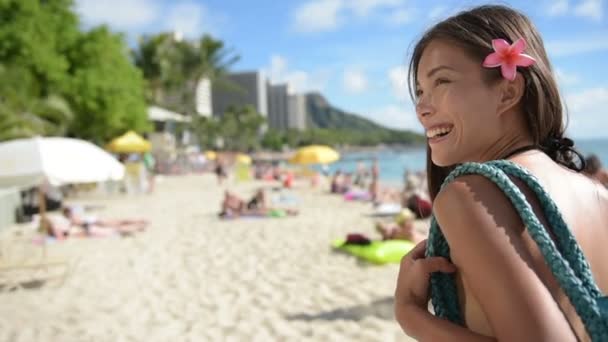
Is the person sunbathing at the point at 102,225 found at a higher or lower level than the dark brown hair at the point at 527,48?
lower

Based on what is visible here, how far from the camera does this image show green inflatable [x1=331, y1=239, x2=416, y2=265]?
23.8ft

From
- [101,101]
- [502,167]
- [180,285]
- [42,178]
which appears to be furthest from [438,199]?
[101,101]

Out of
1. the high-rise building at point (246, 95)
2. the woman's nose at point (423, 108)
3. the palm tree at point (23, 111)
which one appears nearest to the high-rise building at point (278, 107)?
the high-rise building at point (246, 95)

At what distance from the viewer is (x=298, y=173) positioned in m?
23.9

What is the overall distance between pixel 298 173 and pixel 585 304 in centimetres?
2320

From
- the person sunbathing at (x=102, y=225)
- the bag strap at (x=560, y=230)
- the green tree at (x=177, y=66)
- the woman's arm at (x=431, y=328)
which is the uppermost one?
the green tree at (x=177, y=66)

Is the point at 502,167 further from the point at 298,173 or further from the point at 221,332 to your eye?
the point at 298,173

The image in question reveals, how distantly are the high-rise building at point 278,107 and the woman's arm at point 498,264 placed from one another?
441ft

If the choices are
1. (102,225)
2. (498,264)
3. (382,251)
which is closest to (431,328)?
(498,264)

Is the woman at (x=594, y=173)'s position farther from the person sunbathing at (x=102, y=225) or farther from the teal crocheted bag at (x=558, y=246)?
the person sunbathing at (x=102, y=225)

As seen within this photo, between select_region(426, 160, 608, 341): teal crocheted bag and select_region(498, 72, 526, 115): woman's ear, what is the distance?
124 mm

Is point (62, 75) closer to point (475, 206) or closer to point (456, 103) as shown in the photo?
point (456, 103)

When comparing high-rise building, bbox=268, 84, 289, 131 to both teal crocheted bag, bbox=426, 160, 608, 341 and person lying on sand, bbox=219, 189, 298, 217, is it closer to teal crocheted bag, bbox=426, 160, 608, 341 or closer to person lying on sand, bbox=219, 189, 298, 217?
person lying on sand, bbox=219, 189, 298, 217

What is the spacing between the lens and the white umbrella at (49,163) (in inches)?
289
